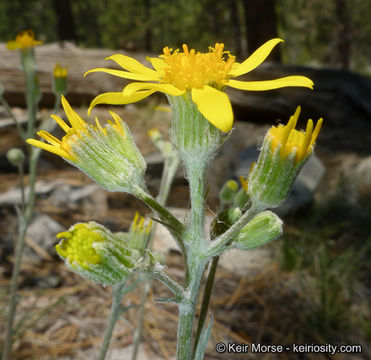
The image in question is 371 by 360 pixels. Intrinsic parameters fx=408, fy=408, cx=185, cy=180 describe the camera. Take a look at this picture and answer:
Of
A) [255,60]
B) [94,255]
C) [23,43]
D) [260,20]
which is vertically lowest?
[94,255]

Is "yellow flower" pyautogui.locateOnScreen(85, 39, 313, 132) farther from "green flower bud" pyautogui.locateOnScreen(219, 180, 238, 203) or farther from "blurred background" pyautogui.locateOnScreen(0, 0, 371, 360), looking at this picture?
"green flower bud" pyautogui.locateOnScreen(219, 180, 238, 203)

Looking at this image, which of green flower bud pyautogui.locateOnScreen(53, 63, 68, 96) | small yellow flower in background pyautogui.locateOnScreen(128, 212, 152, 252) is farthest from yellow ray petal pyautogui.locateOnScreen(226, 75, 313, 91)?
green flower bud pyautogui.locateOnScreen(53, 63, 68, 96)

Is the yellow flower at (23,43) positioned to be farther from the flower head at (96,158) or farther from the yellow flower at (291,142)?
the yellow flower at (291,142)

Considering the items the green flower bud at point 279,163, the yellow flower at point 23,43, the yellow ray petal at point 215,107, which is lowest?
the green flower bud at point 279,163

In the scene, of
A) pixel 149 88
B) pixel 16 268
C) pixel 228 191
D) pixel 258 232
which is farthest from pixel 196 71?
pixel 16 268

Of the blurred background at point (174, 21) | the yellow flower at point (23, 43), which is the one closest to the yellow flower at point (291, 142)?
the yellow flower at point (23, 43)

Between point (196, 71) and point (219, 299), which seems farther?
point (219, 299)

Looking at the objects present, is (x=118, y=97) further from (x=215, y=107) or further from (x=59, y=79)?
(x=59, y=79)

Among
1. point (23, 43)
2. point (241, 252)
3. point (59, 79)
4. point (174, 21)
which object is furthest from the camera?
point (174, 21)
